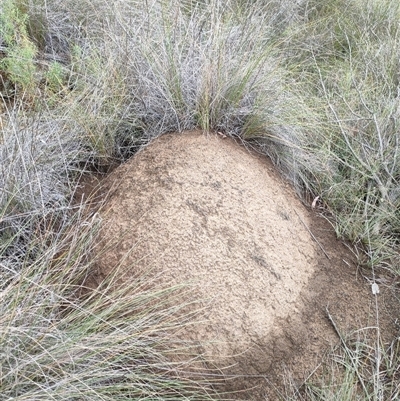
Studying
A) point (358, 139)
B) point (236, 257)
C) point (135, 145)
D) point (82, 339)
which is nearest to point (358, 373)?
point (236, 257)

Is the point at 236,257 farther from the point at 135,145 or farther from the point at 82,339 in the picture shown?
the point at 135,145

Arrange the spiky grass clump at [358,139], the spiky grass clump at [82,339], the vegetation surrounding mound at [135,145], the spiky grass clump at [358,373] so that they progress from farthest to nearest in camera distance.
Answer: the spiky grass clump at [358,139] → the spiky grass clump at [358,373] → the vegetation surrounding mound at [135,145] → the spiky grass clump at [82,339]

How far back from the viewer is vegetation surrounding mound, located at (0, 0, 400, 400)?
1.90 metres

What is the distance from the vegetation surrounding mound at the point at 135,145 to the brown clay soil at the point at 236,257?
4.3 inches

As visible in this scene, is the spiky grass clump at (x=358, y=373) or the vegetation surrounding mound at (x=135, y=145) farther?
the spiky grass clump at (x=358, y=373)

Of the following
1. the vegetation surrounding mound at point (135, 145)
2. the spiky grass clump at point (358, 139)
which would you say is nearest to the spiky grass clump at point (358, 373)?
the vegetation surrounding mound at point (135, 145)

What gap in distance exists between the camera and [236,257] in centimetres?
228

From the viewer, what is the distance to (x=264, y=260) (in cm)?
232

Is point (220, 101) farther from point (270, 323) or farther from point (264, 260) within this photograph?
point (270, 323)

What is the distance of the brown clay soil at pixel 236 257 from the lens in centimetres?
216

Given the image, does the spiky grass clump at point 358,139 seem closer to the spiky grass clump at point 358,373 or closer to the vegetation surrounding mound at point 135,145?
the vegetation surrounding mound at point 135,145

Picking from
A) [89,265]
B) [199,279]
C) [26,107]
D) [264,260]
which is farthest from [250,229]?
[26,107]

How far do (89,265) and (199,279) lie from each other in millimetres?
441

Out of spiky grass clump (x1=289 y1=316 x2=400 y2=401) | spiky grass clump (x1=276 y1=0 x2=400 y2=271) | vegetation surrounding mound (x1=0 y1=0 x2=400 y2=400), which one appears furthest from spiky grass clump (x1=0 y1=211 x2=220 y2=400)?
spiky grass clump (x1=276 y1=0 x2=400 y2=271)
